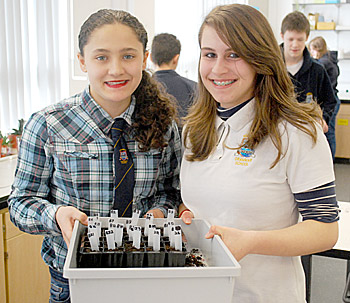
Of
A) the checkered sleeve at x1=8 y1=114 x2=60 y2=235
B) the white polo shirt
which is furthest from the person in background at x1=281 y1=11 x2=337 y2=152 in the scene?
the checkered sleeve at x1=8 y1=114 x2=60 y2=235

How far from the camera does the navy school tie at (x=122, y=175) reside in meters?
1.39

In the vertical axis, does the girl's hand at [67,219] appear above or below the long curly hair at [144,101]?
below

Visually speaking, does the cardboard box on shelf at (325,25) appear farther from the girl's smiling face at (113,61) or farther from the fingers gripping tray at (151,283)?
the fingers gripping tray at (151,283)

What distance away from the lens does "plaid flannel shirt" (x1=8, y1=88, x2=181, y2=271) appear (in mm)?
1379

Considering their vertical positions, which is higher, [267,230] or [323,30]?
[323,30]

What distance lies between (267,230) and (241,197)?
127 mm

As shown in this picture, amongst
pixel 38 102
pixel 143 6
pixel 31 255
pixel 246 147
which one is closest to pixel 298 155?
pixel 246 147

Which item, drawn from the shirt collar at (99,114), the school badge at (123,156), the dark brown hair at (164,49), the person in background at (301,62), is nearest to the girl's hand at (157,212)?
the school badge at (123,156)

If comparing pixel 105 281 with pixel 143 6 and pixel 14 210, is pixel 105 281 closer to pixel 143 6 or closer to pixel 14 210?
pixel 14 210

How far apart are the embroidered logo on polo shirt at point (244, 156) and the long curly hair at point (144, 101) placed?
26cm

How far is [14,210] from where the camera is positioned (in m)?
1.38

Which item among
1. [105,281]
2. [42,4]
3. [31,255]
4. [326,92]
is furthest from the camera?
[326,92]

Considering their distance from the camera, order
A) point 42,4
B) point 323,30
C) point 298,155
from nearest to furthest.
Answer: point 298,155
point 42,4
point 323,30

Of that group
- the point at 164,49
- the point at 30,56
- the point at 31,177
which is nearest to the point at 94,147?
the point at 31,177
